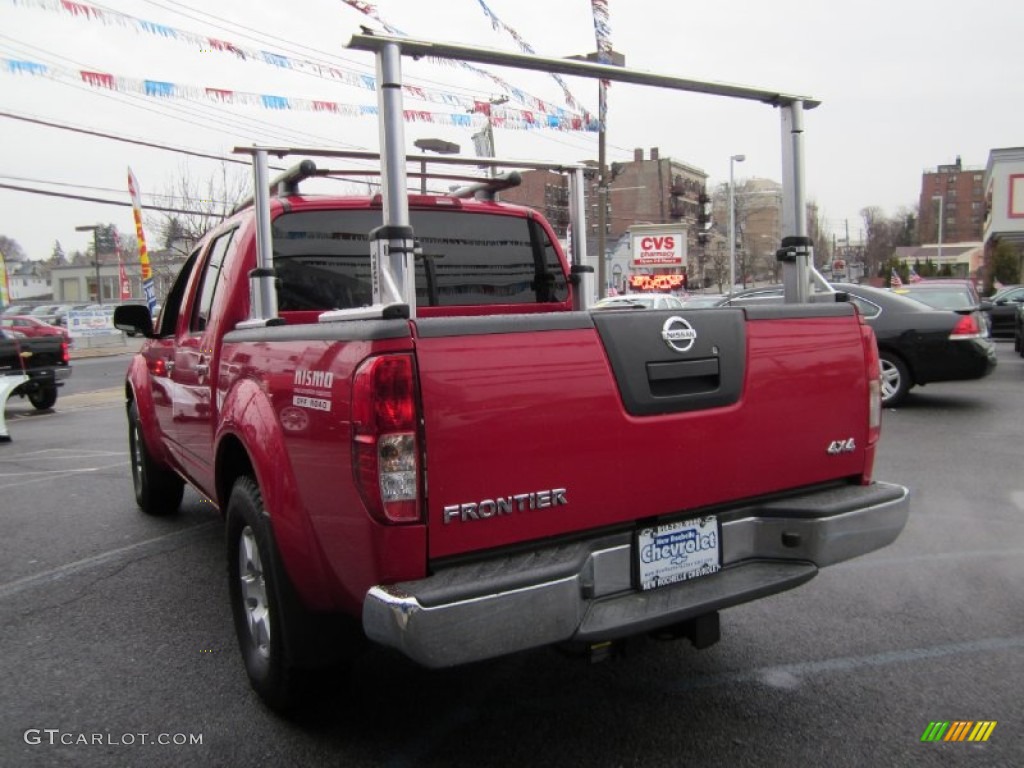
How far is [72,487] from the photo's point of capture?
297 inches

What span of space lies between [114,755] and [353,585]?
127 cm

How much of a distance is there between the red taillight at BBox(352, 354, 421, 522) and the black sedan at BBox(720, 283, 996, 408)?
884 centimetres

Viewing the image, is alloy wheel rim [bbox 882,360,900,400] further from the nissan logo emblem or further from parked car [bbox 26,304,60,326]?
parked car [bbox 26,304,60,326]

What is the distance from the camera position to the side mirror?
5.10 meters

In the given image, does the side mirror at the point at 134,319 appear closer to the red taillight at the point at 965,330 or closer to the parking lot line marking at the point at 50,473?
the parking lot line marking at the point at 50,473

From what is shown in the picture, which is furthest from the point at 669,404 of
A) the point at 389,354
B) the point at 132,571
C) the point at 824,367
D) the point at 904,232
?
the point at 904,232

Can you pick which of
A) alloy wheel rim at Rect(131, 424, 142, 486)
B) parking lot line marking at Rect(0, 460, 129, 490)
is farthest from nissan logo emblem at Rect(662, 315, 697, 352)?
parking lot line marking at Rect(0, 460, 129, 490)

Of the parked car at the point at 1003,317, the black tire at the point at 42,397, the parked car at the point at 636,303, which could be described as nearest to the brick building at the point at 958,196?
the parked car at the point at 1003,317

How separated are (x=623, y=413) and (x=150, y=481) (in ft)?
15.3

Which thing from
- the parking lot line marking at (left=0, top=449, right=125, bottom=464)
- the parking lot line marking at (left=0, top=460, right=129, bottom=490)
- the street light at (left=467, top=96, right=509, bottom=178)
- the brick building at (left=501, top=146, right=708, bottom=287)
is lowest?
the parking lot line marking at (left=0, top=449, right=125, bottom=464)

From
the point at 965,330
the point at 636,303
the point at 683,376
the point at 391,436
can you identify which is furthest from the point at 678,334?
the point at 965,330

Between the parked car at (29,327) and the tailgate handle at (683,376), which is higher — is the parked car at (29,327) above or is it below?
above

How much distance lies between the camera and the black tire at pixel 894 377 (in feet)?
33.3

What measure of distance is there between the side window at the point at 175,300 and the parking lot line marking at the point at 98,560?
4.71 ft
